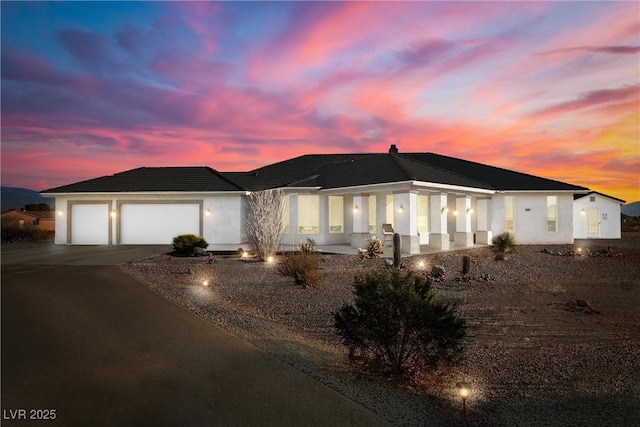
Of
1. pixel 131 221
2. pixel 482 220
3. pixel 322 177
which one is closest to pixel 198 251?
pixel 131 221

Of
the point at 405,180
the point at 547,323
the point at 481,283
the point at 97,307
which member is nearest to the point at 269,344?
the point at 97,307

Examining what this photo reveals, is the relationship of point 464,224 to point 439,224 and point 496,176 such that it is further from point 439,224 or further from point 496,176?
point 496,176

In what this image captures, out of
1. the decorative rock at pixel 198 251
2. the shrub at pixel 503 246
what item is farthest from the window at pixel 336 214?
the shrub at pixel 503 246

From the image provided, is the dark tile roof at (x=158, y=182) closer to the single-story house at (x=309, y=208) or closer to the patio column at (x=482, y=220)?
the single-story house at (x=309, y=208)

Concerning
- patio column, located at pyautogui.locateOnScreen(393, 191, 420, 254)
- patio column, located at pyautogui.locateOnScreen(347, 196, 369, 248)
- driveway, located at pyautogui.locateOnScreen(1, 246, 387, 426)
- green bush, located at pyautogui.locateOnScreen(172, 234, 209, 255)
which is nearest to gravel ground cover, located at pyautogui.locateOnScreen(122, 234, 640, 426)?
driveway, located at pyautogui.locateOnScreen(1, 246, 387, 426)

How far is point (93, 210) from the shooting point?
75.5 ft

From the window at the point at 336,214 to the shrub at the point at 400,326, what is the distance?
15876 mm

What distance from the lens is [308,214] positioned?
21844mm

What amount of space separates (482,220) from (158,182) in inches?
756

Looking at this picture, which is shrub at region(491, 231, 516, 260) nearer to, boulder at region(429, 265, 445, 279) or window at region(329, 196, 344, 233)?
boulder at region(429, 265, 445, 279)

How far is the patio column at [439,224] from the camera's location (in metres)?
19.3

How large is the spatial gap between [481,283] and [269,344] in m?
8.89

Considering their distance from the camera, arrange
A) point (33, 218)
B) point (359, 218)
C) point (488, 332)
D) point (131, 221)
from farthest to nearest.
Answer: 1. point (33, 218)
2. point (131, 221)
3. point (359, 218)
4. point (488, 332)

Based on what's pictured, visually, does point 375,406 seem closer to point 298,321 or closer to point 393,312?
point 393,312
